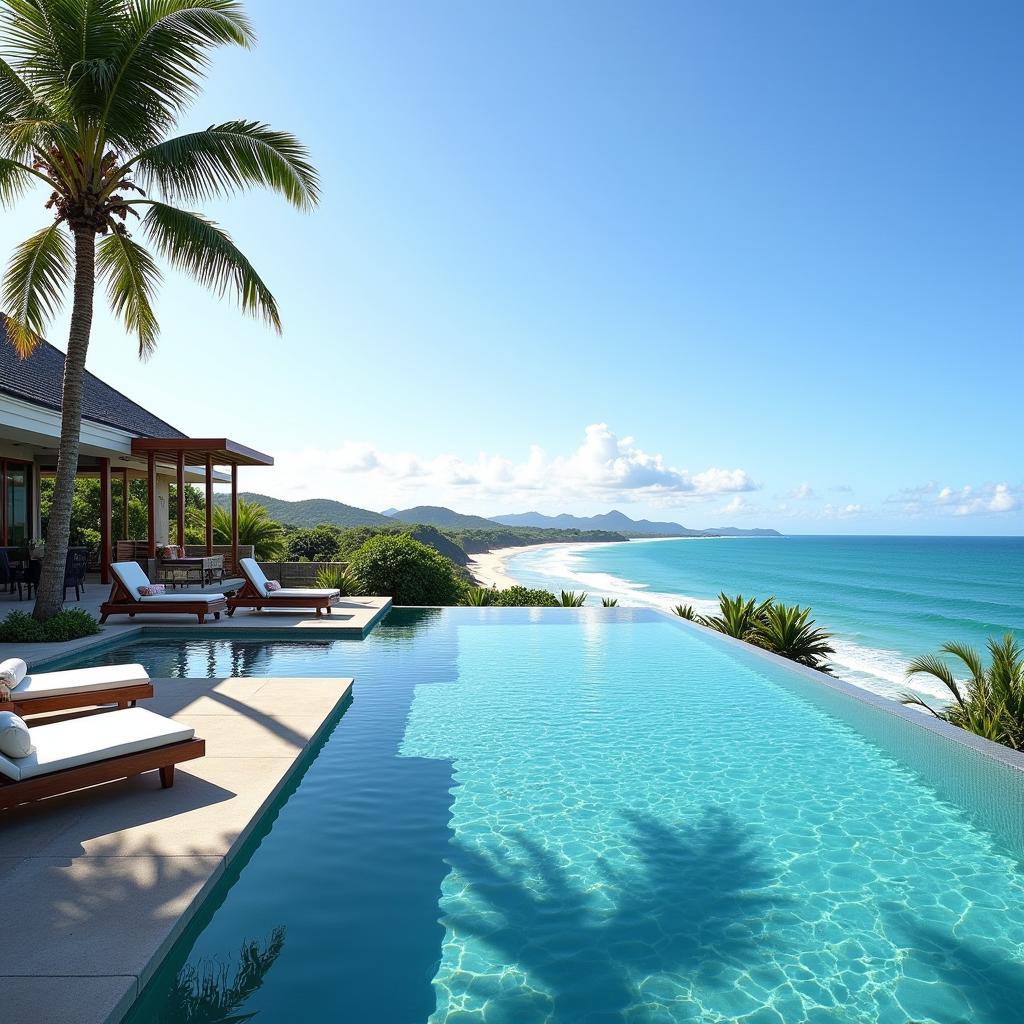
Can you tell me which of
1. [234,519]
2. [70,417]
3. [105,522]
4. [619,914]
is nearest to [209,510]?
[234,519]

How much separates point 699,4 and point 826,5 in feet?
8.04

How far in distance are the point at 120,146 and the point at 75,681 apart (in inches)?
316

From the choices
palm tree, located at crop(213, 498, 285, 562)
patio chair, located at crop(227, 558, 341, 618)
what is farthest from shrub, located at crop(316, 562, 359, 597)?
palm tree, located at crop(213, 498, 285, 562)

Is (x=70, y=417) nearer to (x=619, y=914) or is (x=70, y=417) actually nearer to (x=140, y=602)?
(x=140, y=602)

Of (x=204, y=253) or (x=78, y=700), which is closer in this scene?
(x=78, y=700)

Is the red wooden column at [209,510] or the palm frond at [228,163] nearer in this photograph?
the palm frond at [228,163]

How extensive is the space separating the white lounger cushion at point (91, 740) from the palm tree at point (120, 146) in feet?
21.3

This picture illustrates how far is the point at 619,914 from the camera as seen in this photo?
3676mm

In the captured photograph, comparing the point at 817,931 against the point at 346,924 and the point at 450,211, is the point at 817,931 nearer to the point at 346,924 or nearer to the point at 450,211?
the point at 346,924

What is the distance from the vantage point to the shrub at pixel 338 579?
17.3 m

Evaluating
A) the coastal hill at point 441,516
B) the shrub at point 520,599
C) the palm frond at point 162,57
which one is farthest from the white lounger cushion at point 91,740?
the coastal hill at point 441,516

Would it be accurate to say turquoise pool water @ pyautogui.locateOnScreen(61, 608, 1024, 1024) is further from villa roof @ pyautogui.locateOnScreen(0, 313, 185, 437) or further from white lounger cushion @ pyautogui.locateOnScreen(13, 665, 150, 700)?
villa roof @ pyautogui.locateOnScreen(0, 313, 185, 437)

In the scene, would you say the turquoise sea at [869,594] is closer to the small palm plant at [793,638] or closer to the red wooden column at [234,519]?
the small palm plant at [793,638]

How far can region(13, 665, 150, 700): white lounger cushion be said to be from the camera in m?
5.43
